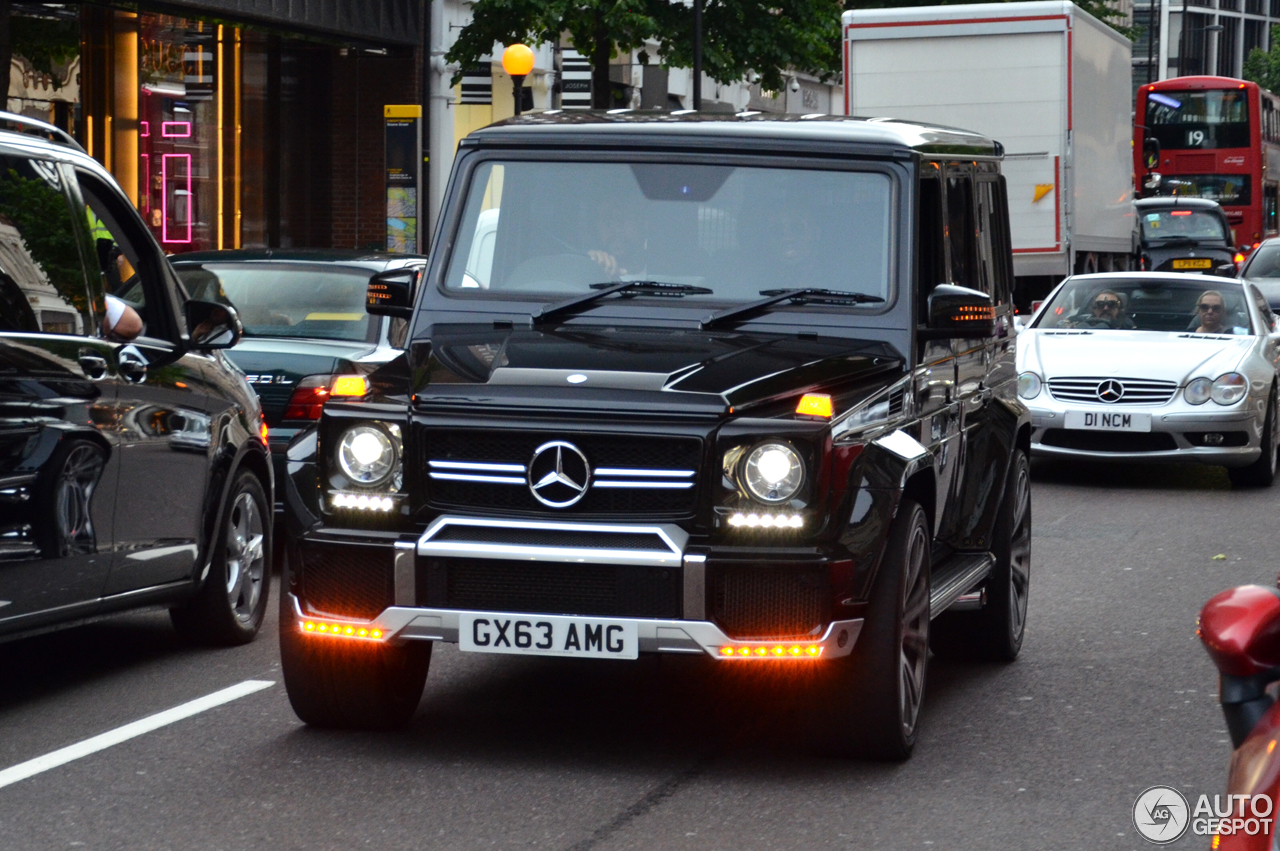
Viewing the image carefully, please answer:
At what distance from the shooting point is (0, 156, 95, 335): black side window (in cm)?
654

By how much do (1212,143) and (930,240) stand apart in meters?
42.6

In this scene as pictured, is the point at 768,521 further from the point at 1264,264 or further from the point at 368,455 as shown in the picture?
the point at 1264,264

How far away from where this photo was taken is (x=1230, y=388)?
→ 14.5 meters

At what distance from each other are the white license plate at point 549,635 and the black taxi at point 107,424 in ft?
5.40

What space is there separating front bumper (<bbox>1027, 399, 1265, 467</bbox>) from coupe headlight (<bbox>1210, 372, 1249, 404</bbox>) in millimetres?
57

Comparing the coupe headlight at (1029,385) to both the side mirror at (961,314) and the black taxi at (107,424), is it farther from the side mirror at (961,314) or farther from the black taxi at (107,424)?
the side mirror at (961,314)

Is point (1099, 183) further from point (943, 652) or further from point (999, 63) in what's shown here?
point (943, 652)

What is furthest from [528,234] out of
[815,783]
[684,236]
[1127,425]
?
[1127,425]

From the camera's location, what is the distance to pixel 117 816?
5422 mm

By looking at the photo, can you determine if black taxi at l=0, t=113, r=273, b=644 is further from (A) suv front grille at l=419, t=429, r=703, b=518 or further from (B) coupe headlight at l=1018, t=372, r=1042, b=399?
(B) coupe headlight at l=1018, t=372, r=1042, b=399

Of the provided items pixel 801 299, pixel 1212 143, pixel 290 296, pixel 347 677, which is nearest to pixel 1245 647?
pixel 347 677

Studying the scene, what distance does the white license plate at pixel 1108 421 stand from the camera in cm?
1444

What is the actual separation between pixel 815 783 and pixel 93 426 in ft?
8.66

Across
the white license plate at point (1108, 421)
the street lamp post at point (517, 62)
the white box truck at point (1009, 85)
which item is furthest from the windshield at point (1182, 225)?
the white license plate at point (1108, 421)
